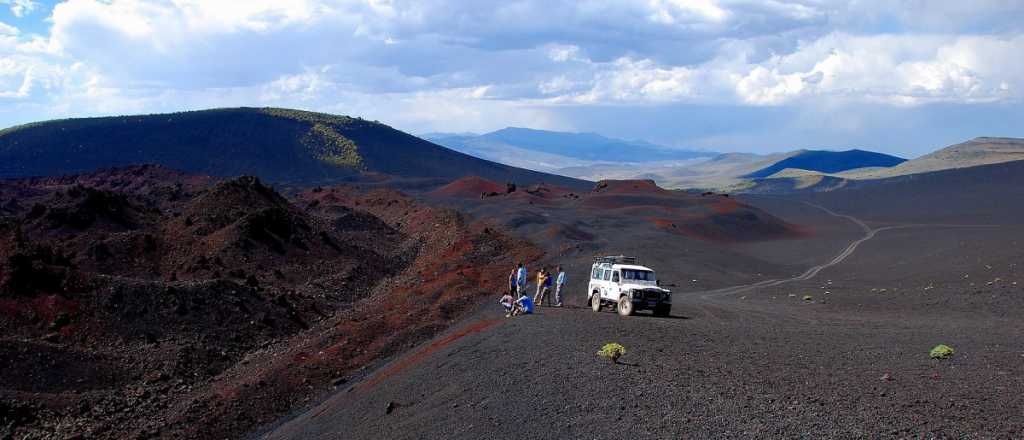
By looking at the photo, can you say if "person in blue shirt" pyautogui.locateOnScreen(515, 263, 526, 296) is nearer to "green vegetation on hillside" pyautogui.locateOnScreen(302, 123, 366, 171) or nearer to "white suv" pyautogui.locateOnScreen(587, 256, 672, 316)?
"white suv" pyautogui.locateOnScreen(587, 256, 672, 316)

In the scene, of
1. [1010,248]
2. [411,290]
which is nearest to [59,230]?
[411,290]

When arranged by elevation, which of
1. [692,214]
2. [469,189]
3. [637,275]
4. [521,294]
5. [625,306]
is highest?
[469,189]

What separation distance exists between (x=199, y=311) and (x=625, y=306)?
1391cm

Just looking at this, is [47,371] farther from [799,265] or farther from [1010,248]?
[1010,248]

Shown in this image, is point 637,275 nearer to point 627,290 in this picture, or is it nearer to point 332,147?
point 627,290

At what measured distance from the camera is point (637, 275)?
83.9 ft

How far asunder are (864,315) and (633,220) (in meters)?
38.6

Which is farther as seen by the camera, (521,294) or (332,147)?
(332,147)

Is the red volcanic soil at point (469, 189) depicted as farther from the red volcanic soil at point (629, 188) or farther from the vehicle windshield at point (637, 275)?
the vehicle windshield at point (637, 275)

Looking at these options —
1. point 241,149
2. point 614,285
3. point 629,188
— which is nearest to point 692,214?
point 629,188

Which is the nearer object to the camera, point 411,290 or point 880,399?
point 880,399

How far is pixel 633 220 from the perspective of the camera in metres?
66.9

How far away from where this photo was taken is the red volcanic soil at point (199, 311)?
20.6 meters

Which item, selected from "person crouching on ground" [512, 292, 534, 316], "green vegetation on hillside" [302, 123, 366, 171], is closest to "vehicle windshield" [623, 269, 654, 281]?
"person crouching on ground" [512, 292, 534, 316]
